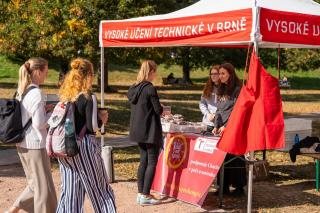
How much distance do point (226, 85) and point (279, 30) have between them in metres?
1.52

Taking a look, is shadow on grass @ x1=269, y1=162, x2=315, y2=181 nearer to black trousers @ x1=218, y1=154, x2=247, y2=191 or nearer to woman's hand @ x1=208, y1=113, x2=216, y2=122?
black trousers @ x1=218, y1=154, x2=247, y2=191

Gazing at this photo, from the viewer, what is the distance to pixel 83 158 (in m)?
5.10

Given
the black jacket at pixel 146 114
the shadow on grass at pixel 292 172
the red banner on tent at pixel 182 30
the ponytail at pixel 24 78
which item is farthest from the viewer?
the shadow on grass at pixel 292 172

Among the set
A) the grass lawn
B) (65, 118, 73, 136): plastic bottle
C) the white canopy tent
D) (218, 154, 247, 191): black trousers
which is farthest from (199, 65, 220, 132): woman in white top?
(65, 118, 73, 136): plastic bottle

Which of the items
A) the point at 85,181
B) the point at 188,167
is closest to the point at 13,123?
the point at 85,181

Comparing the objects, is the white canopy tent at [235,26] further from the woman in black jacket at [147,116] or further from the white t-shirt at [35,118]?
the white t-shirt at [35,118]

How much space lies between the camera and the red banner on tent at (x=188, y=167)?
6855mm

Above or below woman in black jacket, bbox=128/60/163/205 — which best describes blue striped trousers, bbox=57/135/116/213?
below

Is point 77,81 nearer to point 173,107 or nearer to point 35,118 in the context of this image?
point 35,118

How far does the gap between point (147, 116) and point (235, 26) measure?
1639mm

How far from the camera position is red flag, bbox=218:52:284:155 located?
5367 mm

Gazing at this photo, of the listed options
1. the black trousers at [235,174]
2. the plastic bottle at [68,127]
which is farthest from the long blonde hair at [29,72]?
the black trousers at [235,174]

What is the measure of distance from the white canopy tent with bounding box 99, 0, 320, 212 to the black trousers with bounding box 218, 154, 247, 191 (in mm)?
1670

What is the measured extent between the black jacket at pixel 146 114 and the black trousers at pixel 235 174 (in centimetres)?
123
